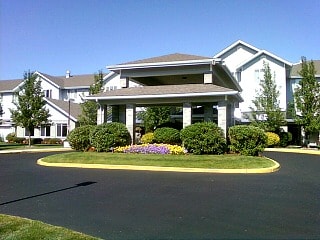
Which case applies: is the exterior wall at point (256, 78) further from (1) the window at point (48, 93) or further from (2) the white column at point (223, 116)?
(1) the window at point (48, 93)

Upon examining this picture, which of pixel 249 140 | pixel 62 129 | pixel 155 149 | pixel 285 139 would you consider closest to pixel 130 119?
pixel 155 149

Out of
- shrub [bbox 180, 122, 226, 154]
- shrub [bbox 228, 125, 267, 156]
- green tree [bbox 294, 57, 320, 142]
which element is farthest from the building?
shrub [bbox 228, 125, 267, 156]

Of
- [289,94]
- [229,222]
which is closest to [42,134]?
[289,94]

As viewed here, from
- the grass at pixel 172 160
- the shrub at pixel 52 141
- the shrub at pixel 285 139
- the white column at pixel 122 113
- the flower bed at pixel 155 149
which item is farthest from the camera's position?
the shrub at pixel 52 141

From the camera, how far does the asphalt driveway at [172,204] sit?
5.84 meters

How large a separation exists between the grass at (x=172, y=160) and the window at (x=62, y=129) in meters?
22.8

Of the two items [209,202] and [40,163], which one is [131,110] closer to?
[40,163]

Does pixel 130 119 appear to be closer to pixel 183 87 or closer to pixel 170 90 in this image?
pixel 170 90

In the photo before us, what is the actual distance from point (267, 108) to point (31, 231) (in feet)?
99.9

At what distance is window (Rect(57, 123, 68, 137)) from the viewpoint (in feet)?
132

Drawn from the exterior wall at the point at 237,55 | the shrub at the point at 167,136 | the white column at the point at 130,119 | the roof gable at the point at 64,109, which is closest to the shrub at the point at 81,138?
the white column at the point at 130,119

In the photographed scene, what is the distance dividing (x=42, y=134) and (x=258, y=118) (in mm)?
26348

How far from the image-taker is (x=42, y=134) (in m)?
41.1

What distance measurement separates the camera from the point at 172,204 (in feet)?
26.0
